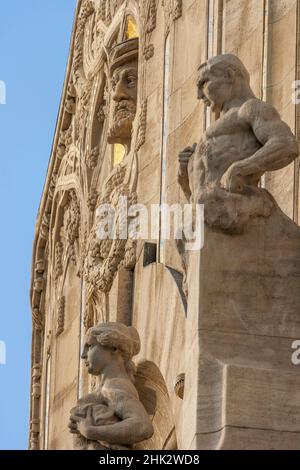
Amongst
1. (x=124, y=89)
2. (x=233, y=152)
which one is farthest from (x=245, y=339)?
(x=124, y=89)

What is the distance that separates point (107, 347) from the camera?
27.7 metres

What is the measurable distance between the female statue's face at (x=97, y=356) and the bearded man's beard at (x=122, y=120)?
22.1 ft

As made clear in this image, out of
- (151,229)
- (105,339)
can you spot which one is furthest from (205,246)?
(151,229)

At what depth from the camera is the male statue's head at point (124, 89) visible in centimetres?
3428

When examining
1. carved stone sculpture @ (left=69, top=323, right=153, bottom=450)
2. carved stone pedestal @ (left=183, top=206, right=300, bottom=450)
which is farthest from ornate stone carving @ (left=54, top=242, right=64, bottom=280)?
carved stone pedestal @ (left=183, top=206, right=300, bottom=450)

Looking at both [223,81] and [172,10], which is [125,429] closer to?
[223,81]

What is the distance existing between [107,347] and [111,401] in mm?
716

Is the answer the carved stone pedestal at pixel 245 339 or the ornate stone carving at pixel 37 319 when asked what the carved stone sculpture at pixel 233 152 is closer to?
the carved stone pedestal at pixel 245 339

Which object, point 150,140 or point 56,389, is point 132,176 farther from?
→ point 56,389

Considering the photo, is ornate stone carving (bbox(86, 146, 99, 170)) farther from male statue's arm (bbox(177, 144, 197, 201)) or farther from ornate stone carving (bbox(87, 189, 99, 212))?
male statue's arm (bbox(177, 144, 197, 201))

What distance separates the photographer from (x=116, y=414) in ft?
88.7

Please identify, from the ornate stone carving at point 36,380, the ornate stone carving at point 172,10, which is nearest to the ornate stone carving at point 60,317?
the ornate stone carving at point 36,380

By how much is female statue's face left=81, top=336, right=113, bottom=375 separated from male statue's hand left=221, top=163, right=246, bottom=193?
281cm

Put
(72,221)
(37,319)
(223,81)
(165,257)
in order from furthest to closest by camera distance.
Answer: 1. (37,319)
2. (72,221)
3. (165,257)
4. (223,81)
